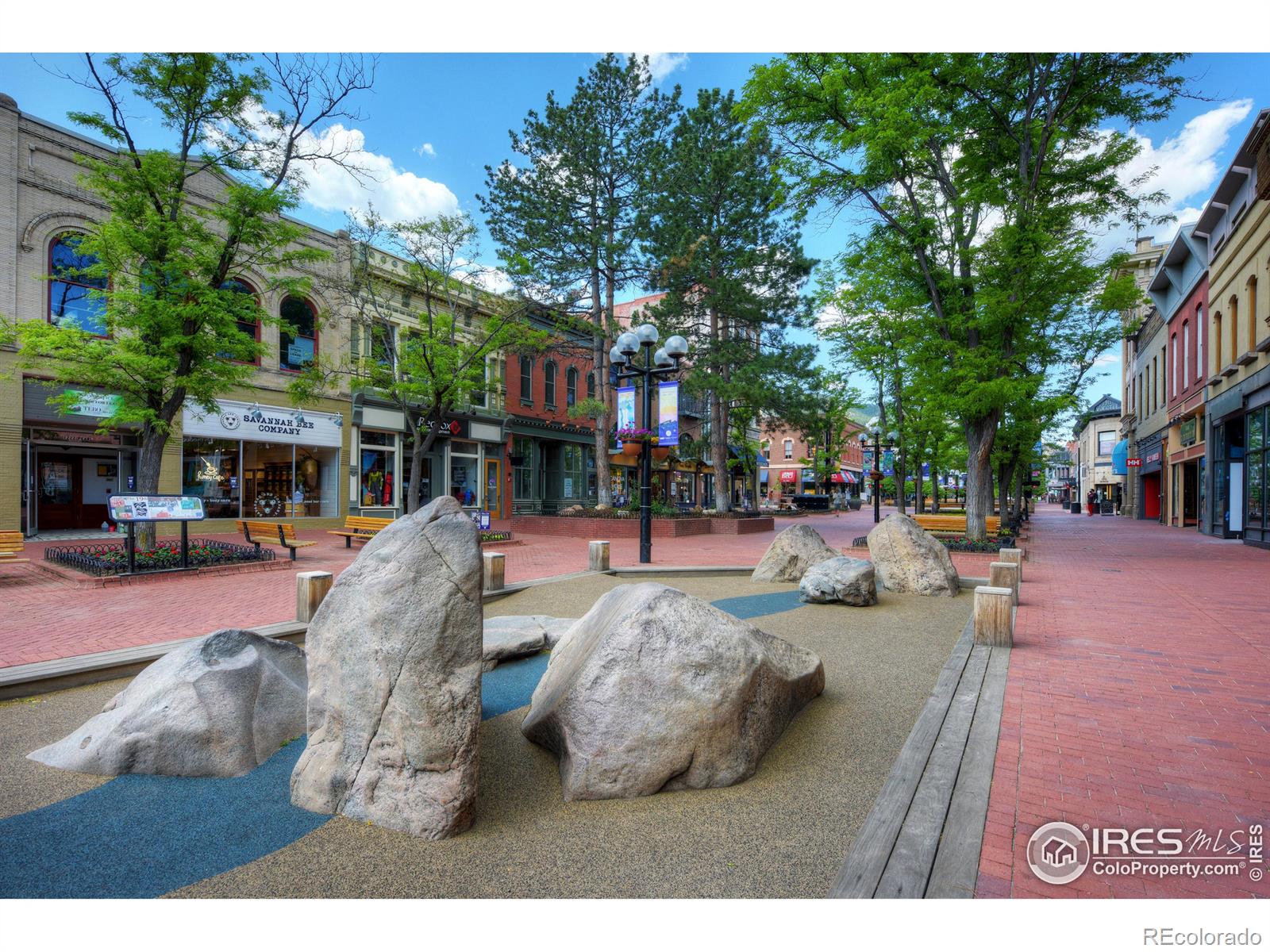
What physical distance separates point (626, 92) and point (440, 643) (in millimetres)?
23973

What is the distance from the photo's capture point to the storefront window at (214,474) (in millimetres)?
18500

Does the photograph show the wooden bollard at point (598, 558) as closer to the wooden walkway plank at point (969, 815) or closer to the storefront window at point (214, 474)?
the wooden walkway plank at point (969, 815)

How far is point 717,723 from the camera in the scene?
3.49 meters

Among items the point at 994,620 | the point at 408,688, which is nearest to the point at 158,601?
the point at 408,688

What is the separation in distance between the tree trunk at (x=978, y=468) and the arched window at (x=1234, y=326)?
9600 mm

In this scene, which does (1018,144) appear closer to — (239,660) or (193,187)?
(239,660)

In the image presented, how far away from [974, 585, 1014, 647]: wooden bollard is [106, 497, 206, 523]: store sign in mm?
10872

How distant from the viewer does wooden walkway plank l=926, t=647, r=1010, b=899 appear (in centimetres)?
247

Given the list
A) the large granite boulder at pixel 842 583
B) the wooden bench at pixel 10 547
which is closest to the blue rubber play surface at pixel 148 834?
the large granite boulder at pixel 842 583

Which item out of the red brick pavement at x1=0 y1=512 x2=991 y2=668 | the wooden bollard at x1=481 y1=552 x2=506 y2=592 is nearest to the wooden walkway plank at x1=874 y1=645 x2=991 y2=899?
the wooden bollard at x1=481 y1=552 x2=506 y2=592

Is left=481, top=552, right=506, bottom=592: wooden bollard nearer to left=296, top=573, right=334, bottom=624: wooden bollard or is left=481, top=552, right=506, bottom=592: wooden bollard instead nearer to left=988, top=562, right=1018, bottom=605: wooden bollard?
left=296, top=573, right=334, bottom=624: wooden bollard

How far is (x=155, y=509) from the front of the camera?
9914mm

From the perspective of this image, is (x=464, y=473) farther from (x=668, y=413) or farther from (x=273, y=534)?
(x=668, y=413)

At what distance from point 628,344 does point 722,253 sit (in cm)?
1301
